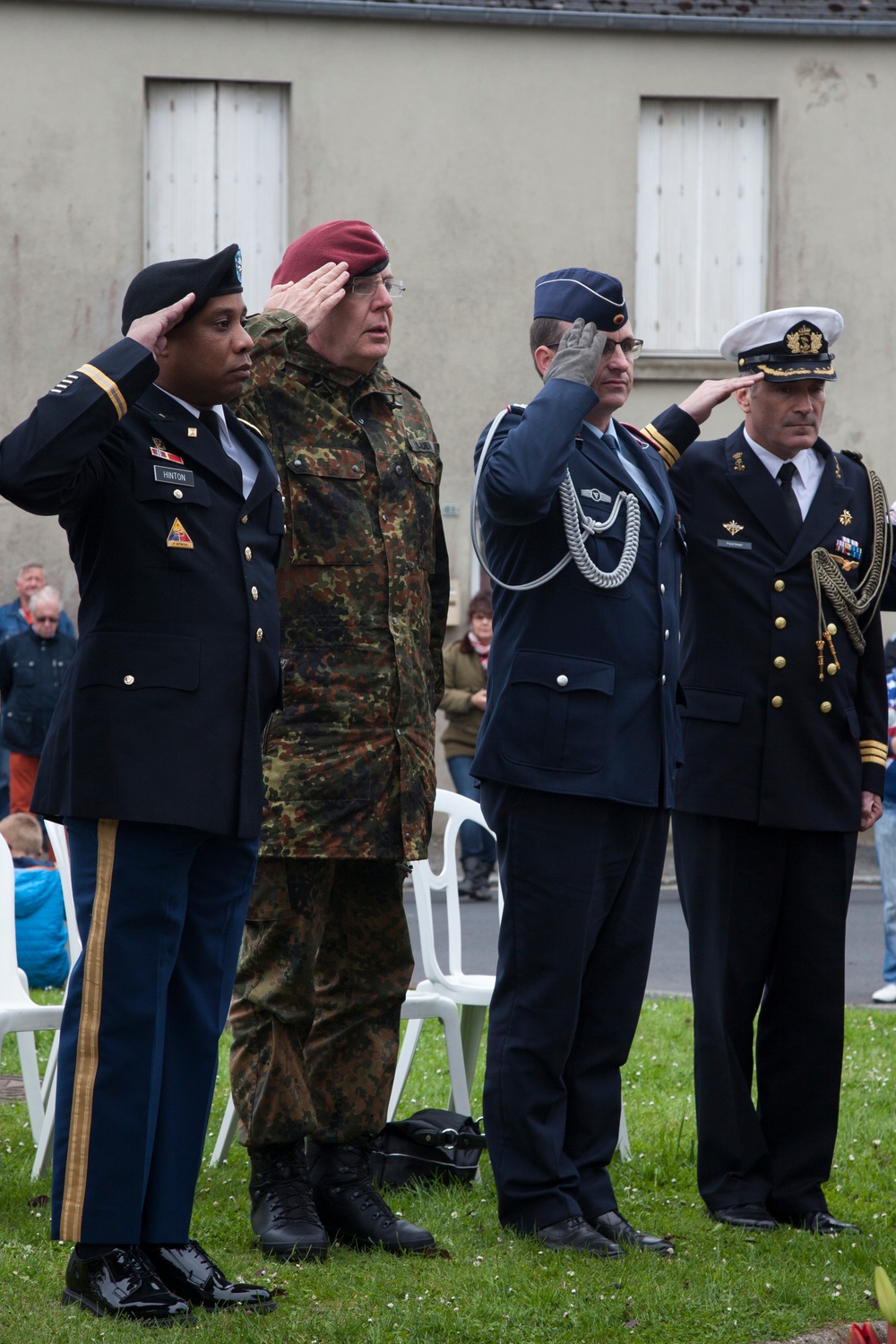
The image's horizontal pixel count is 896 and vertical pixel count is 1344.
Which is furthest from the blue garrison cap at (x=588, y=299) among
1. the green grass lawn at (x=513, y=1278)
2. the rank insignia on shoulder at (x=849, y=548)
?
the green grass lawn at (x=513, y=1278)

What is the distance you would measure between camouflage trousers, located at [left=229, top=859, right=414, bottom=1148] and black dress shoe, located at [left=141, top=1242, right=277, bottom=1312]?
0.49m

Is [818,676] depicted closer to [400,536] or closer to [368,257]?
[400,536]

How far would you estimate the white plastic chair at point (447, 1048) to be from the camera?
496 centimetres

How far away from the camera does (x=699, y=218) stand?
49.7 feet

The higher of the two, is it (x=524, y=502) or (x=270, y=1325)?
(x=524, y=502)

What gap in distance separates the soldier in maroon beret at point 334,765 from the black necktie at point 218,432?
0.23 m

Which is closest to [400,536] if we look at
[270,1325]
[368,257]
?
[368,257]

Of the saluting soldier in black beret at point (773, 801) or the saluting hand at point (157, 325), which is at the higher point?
the saluting hand at point (157, 325)

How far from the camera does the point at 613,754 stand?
4145 mm

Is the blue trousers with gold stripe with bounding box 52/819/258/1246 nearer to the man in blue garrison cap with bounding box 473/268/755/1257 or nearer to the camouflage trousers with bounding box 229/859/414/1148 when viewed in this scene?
the camouflage trousers with bounding box 229/859/414/1148

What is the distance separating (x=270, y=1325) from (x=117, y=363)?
1.93 m

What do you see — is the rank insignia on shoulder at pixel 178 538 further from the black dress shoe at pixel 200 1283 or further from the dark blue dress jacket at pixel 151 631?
the black dress shoe at pixel 200 1283

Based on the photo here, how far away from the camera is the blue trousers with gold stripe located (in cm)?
341

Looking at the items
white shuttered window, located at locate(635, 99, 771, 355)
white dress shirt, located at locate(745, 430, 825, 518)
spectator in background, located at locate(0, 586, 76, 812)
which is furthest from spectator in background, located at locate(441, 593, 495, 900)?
white dress shirt, located at locate(745, 430, 825, 518)
